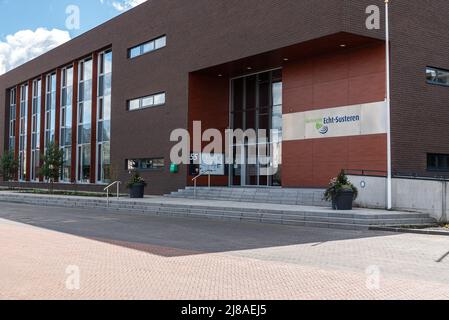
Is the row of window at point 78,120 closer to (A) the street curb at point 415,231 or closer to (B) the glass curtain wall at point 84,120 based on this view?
(B) the glass curtain wall at point 84,120

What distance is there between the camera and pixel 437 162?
22.8m

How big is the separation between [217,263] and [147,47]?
2555cm

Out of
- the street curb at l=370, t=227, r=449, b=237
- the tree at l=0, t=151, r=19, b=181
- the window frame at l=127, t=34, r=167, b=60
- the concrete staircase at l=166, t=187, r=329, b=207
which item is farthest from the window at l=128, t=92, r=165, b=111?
the tree at l=0, t=151, r=19, b=181

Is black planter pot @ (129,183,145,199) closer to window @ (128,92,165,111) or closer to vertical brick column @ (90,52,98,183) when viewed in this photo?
window @ (128,92,165,111)

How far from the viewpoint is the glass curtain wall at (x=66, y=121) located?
138 ft

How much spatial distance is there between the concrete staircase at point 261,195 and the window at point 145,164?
2.59 metres

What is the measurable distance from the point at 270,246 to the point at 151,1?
944 inches

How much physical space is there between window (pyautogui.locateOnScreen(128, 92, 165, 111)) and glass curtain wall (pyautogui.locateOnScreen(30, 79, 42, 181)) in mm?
17759

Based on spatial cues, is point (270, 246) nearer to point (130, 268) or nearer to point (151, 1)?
point (130, 268)

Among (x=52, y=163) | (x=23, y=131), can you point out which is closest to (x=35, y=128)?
(x=23, y=131)

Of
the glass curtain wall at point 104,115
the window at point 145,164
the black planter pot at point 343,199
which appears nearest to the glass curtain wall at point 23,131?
the glass curtain wall at point 104,115

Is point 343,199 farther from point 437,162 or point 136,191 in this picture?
point 136,191

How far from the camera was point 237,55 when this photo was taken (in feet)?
83.0
